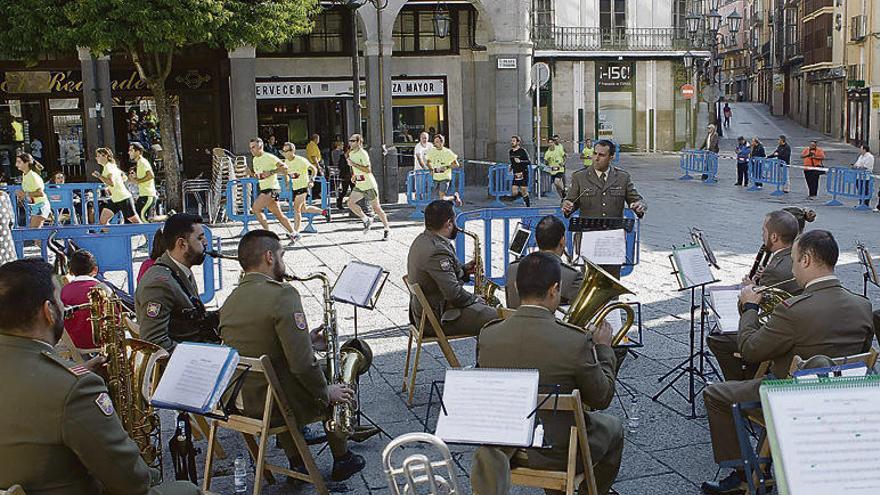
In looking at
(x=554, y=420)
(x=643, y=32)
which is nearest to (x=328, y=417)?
(x=554, y=420)

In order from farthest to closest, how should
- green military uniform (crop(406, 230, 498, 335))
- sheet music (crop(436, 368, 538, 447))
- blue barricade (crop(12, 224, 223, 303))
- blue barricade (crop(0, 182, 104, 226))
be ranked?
blue barricade (crop(0, 182, 104, 226)) < blue barricade (crop(12, 224, 223, 303)) < green military uniform (crop(406, 230, 498, 335)) < sheet music (crop(436, 368, 538, 447))

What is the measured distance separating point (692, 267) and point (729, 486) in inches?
71.0

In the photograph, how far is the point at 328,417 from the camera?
5.80 metres

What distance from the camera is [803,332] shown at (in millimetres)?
5285

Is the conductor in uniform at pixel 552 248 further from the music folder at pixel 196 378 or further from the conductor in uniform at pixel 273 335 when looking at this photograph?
the music folder at pixel 196 378

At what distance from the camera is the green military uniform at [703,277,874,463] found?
526 cm

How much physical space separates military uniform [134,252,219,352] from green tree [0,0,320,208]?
13.2 meters

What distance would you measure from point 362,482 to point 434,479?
2189 mm

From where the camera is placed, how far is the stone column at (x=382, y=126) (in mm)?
22422

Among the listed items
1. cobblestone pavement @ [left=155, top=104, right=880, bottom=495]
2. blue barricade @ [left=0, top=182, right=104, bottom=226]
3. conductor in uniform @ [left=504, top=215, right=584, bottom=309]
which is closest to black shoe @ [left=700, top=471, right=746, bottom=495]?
cobblestone pavement @ [left=155, top=104, right=880, bottom=495]

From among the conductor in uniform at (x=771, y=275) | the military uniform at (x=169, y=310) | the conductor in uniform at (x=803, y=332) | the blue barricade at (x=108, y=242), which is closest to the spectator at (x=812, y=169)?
the blue barricade at (x=108, y=242)

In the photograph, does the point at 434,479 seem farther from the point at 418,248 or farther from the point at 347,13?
the point at 347,13

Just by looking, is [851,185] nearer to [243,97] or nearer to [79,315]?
[243,97]

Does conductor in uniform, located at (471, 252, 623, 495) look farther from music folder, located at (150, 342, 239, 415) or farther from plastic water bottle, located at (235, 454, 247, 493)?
plastic water bottle, located at (235, 454, 247, 493)
